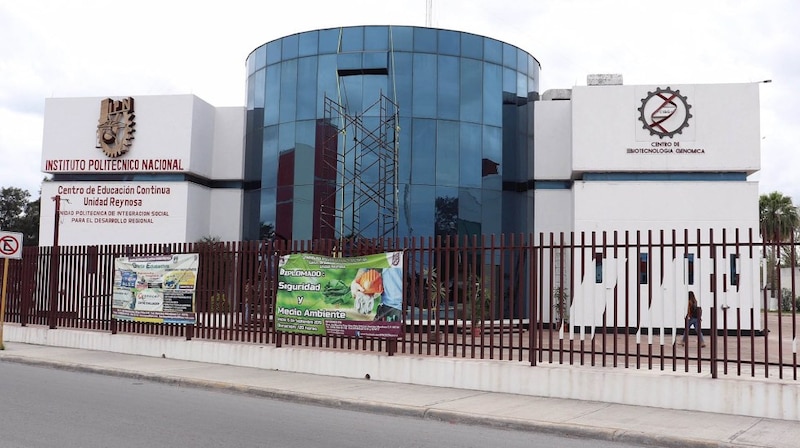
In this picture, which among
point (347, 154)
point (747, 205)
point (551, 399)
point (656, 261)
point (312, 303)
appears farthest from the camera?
point (347, 154)

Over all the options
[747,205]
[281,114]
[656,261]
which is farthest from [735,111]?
[281,114]

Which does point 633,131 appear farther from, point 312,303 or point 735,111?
point 312,303

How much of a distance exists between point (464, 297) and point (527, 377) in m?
1.70

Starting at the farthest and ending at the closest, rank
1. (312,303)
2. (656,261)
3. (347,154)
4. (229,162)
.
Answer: (229,162), (347,154), (656,261), (312,303)

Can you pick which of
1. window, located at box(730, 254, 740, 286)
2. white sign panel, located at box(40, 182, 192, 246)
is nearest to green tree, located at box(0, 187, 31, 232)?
white sign panel, located at box(40, 182, 192, 246)

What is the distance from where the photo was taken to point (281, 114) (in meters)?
29.7

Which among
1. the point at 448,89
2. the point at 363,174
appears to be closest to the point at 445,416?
the point at 363,174

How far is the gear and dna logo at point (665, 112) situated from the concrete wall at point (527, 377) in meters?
17.2

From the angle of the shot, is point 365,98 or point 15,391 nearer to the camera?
point 15,391

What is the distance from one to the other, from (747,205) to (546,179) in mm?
7397

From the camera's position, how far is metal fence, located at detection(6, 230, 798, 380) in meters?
10.7

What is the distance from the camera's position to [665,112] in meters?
26.3

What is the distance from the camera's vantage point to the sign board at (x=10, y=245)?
58.3 ft

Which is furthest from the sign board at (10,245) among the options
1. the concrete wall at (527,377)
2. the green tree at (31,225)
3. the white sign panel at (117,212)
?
the green tree at (31,225)
